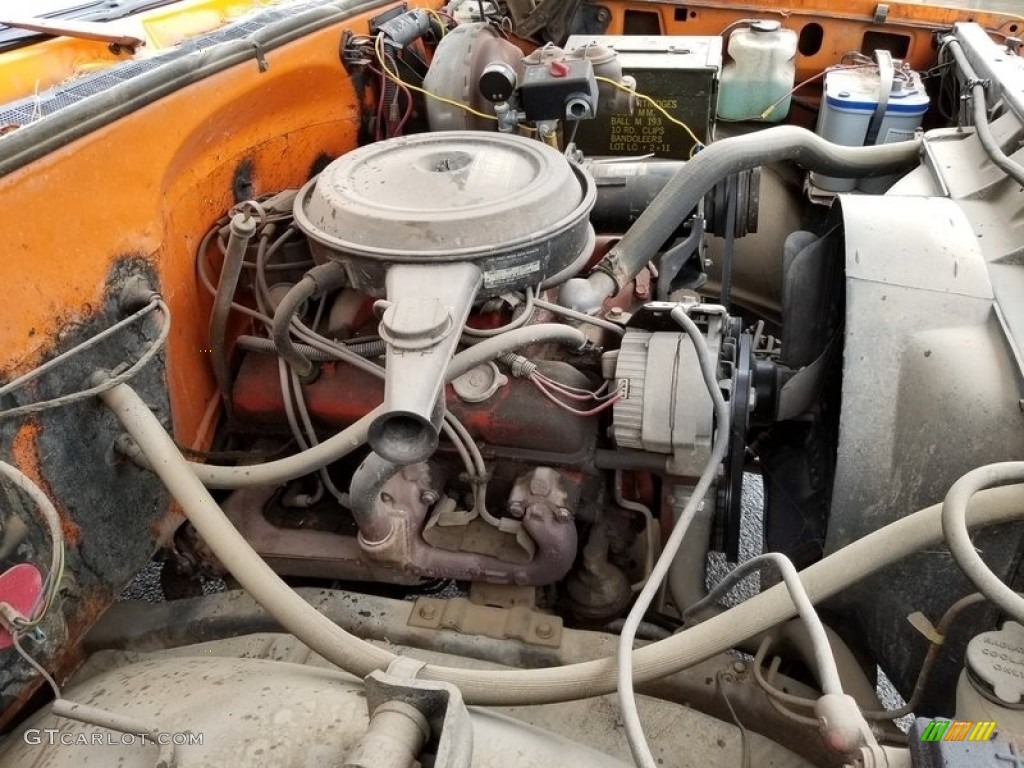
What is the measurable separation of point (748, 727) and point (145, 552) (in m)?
0.99

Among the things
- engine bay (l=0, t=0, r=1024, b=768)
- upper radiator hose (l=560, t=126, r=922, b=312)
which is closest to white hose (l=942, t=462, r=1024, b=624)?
engine bay (l=0, t=0, r=1024, b=768)

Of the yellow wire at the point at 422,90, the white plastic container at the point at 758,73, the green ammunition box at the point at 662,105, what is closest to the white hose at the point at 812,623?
the yellow wire at the point at 422,90

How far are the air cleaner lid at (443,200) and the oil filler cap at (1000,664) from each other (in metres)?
0.80

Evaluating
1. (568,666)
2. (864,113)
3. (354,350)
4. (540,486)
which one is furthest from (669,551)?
(864,113)

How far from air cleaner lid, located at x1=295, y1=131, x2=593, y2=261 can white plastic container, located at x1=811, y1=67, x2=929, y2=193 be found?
3.46ft

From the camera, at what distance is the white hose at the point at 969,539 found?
2.49ft

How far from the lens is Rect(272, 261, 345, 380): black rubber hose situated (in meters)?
1.20

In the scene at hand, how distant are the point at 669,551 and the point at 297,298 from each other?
26.6 inches

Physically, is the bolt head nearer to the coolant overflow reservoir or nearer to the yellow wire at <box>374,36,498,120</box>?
the coolant overflow reservoir

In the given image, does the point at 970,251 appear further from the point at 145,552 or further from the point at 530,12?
the point at 530,12

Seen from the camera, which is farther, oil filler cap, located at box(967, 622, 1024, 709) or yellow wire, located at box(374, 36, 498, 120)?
yellow wire, located at box(374, 36, 498, 120)

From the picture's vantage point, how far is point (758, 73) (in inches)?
90.8

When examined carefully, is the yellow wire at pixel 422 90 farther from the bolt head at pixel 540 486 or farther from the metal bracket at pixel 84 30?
the bolt head at pixel 540 486

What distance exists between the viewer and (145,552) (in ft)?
4.05
